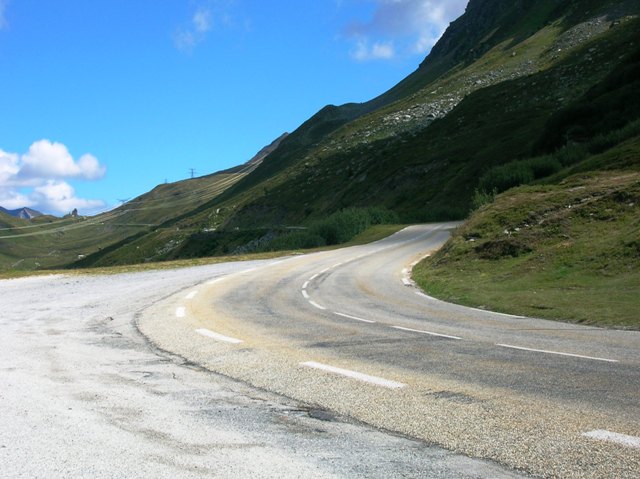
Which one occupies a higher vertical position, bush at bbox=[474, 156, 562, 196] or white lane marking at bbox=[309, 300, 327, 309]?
bush at bbox=[474, 156, 562, 196]

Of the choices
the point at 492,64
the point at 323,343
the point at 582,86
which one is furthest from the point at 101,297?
the point at 492,64

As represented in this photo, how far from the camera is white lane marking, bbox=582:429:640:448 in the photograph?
4863mm

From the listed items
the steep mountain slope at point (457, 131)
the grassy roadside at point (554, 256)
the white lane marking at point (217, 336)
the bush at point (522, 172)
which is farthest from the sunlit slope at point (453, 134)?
the white lane marking at point (217, 336)

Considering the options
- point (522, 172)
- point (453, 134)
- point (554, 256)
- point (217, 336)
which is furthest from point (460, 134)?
point (217, 336)

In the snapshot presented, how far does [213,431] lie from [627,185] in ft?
69.9

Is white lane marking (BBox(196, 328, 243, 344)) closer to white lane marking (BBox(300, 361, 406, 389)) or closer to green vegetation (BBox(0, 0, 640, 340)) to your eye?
white lane marking (BBox(300, 361, 406, 389))

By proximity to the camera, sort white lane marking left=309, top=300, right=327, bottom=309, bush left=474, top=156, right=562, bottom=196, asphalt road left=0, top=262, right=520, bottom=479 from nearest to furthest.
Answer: asphalt road left=0, top=262, right=520, bottom=479 → white lane marking left=309, top=300, right=327, bottom=309 → bush left=474, top=156, right=562, bottom=196

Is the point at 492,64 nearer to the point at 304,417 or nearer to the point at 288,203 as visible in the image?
the point at 288,203

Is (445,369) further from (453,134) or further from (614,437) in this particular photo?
(453,134)

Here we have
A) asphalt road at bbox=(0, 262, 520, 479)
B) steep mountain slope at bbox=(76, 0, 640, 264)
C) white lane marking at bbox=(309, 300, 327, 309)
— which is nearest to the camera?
asphalt road at bbox=(0, 262, 520, 479)

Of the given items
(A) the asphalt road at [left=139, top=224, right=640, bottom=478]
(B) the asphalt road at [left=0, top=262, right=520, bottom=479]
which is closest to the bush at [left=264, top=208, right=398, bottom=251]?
(A) the asphalt road at [left=139, top=224, right=640, bottom=478]

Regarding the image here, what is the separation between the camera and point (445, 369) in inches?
301

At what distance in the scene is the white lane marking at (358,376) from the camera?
6.90 m

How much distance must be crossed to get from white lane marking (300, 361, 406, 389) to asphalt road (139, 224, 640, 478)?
0.5 inches
